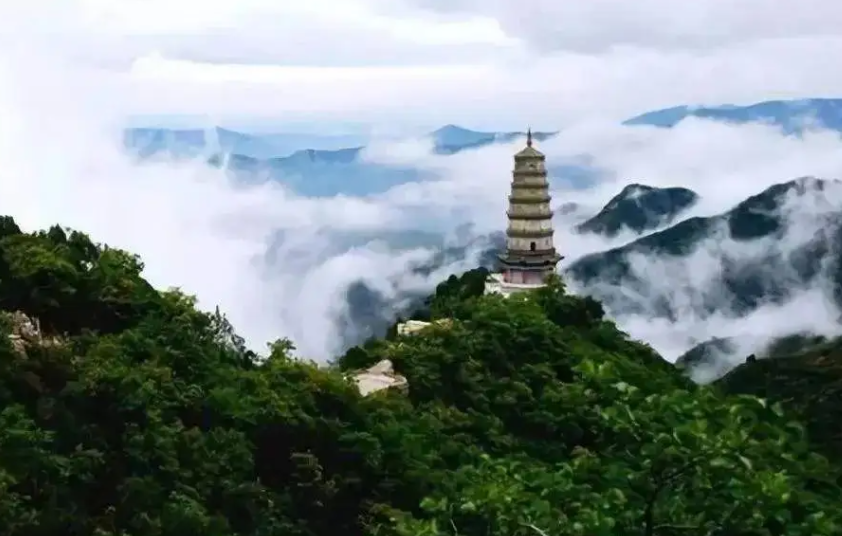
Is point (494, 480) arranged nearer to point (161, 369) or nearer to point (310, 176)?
point (161, 369)

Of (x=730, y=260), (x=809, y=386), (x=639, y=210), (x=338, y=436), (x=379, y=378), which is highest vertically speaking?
(x=639, y=210)

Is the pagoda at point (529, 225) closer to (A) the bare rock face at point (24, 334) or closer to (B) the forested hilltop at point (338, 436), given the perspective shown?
(B) the forested hilltop at point (338, 436)

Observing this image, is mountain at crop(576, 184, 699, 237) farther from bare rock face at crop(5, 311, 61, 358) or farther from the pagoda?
bare rock face at crop(5, 311, 61, 358)

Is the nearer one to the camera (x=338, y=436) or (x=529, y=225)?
(x=338, y=436)

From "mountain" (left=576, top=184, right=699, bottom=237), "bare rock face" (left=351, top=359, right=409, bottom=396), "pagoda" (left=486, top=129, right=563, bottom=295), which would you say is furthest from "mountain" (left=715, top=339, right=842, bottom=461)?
"mountain" (left=576, top=184, right=699, bottom=237)

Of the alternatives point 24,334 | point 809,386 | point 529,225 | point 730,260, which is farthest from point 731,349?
point 24,334

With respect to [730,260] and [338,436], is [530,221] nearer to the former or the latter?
[338,436]
